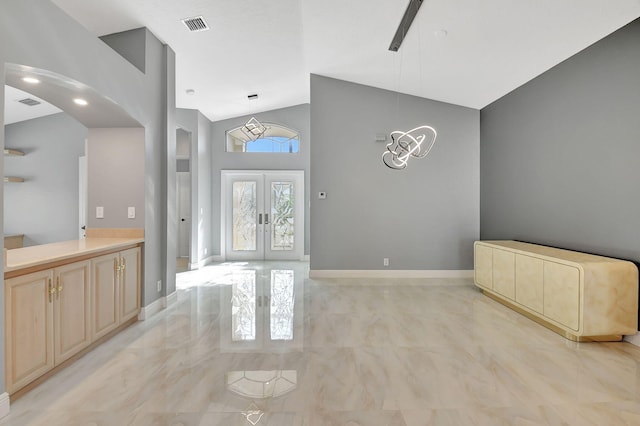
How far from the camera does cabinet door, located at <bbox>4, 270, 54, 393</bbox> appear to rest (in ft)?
6.93

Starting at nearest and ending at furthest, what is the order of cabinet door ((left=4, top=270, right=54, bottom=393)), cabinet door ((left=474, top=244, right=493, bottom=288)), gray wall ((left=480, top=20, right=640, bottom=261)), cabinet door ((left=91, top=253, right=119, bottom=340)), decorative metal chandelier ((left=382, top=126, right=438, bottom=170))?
cabinet door ((left=4, top=270, right=54, bottom=393)), cabinet door ((left=91, top=253, right=119, bottom=340)), gray wall ((left=480, top=20, right=640, bottom=261)), decorative metal chandelier ((left=382, top=126, right=438, bottom=170)), cabinet door ((left=474, top=244, right=493, bottom=288))

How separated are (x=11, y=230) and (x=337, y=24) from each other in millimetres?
6651

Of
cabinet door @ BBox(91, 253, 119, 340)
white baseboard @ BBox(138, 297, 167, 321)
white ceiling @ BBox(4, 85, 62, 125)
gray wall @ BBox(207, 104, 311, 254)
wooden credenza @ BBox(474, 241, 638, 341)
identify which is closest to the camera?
cabinet door @ BBox(91, 253, 119, 340)

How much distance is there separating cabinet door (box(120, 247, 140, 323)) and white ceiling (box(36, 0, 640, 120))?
2.56m

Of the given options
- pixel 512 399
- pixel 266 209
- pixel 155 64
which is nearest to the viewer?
pixel 512 399

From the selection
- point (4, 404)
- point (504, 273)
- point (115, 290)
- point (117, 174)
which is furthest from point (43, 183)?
point (504, 273)

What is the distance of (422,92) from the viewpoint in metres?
5.85

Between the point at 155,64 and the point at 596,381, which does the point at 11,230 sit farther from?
the point at 596,381

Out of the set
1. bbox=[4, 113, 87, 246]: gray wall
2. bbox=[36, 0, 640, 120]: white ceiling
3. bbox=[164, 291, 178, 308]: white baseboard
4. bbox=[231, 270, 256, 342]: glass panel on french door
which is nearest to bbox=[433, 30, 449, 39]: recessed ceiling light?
bbox=[36, 0, 640, 120]: white ceiling

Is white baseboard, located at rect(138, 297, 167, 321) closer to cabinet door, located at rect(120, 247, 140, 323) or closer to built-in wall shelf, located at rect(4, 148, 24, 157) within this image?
cabinet door, located at rect(120, 247, 140, 323)

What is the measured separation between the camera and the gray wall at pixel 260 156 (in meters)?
7.91

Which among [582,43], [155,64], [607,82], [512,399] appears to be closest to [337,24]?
[155,64]

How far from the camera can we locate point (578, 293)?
10.3 ft

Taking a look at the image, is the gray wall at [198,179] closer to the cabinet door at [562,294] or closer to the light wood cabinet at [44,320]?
the light wood cabinet at [44,320]
